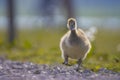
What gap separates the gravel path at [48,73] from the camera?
9.87m

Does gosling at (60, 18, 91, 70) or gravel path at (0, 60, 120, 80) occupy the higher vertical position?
gosling at (60, 18, 91, 70)

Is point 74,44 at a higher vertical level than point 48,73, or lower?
higher

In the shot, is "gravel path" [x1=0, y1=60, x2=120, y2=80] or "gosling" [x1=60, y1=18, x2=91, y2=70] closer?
"gravel path" [x1=0, y1=60, x2=120, y2=80]

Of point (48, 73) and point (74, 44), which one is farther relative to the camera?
point (74, 44)

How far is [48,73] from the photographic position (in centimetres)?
1034

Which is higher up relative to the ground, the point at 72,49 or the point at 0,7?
the point at 72,49

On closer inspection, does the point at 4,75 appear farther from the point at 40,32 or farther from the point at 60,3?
the point at 60,3

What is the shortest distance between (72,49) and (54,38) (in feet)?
38.2

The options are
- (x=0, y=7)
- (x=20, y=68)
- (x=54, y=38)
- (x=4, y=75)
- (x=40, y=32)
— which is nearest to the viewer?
(x=4, y=75)

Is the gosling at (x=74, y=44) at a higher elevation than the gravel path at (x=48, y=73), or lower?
higher

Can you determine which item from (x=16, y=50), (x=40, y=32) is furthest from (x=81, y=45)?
(x=40, y=32)

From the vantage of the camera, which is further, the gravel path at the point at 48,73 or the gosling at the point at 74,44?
the gosling at the point at 74,44

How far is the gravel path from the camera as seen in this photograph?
987 centimetres

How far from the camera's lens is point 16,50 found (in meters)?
16.7
